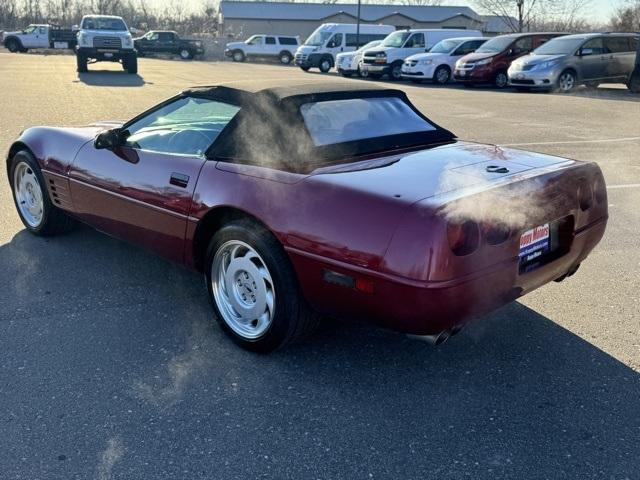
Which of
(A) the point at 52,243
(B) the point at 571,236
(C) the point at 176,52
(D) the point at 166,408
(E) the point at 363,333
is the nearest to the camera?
(D) the point at 166,408

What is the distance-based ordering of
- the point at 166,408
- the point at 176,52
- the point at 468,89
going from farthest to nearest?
1. the point at 176,52
2. the point at 468,89
3. the point at 166,408

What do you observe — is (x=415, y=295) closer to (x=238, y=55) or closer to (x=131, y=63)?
(x=131, y=63)

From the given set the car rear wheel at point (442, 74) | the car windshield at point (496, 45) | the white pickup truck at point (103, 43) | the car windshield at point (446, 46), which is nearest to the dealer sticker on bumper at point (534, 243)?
the car windshield at point (496, 45)

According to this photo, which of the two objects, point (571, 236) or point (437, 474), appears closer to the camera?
point (437, 474)

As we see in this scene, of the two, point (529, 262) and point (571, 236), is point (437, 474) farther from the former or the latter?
point (571, 236)

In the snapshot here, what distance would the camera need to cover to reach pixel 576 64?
17.8 m

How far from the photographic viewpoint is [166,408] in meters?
2.70

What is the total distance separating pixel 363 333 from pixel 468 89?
60.1 ft

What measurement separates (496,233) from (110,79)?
2060 centimetres

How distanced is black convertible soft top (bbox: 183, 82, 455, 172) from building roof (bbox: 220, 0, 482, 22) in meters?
66.5

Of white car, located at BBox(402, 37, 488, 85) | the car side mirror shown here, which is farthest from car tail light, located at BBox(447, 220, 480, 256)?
white car, located at BBox(402, 37, 488, 85)

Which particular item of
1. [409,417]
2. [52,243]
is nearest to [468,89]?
[52,243]

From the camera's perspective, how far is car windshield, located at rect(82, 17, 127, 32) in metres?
23.4

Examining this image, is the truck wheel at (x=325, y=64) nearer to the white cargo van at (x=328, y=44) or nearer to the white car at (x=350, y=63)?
the white cargo van at (x=328, y=44)
